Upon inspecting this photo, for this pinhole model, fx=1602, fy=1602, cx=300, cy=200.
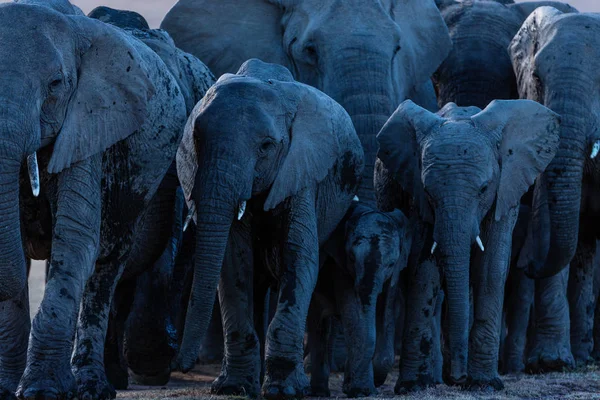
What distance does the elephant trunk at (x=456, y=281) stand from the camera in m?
8.23

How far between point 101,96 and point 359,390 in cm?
210

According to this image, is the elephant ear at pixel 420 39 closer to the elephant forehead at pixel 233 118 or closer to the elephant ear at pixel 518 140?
the elephant ear at pixel 518 140

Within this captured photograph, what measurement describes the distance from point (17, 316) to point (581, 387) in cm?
326

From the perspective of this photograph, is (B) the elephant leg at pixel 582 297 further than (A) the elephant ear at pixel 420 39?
No

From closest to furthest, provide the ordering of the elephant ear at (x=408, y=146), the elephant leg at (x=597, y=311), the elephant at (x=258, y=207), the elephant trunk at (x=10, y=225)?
the elephant trunk at (x=10, y=225) → the elephant at (x=258, y=207) → the elephant ear at (x=408, y=146) → the elephant leg at (x=597, y=311)

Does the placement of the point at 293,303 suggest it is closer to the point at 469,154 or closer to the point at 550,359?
the point at 469,154

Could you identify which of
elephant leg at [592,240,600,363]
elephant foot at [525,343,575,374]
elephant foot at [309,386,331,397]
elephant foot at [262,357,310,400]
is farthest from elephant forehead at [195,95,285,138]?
elephant leg at [592,240,600,363]

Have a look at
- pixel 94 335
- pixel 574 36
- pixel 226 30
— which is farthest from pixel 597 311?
pixel 94 335

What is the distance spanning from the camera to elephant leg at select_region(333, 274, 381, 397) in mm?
8211

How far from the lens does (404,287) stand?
29.7ft

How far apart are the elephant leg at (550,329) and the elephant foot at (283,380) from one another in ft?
8.88

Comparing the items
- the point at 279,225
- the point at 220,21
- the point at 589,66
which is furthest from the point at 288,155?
the point at 220,21

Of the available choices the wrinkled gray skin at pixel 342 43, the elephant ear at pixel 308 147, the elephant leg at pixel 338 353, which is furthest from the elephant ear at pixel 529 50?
the elephant ear at pixel 308 147

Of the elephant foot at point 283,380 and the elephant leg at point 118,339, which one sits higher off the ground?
the elephant foot at point 283,380
